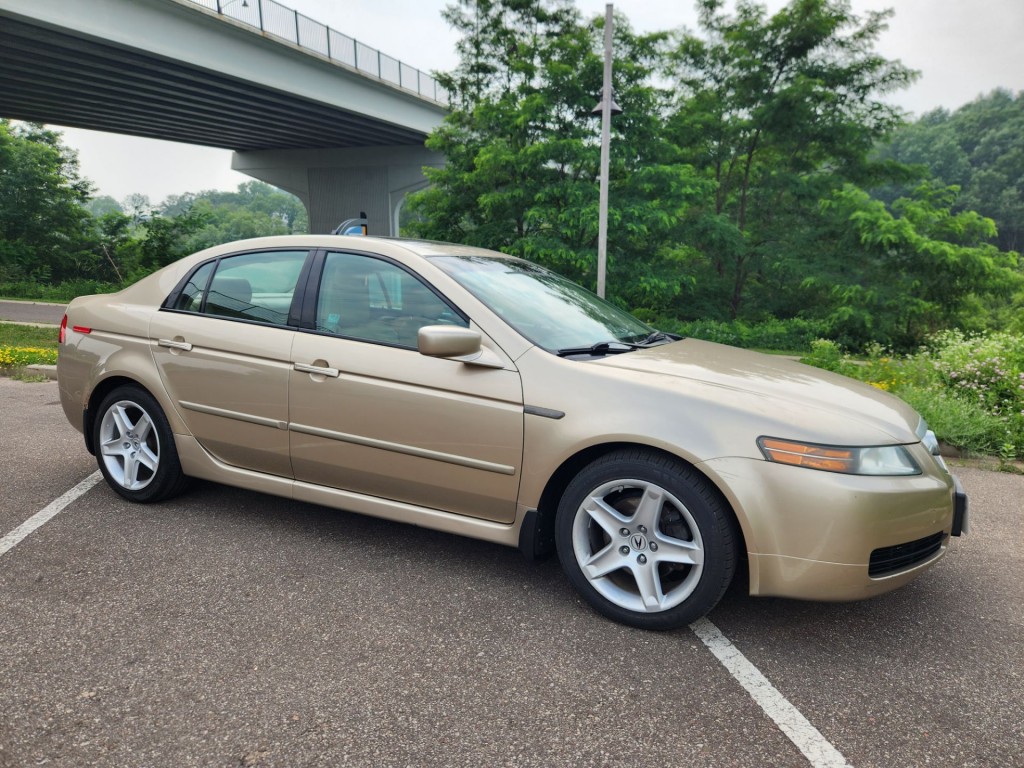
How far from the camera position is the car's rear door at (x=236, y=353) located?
3650 mm

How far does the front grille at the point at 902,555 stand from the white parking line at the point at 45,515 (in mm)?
3903

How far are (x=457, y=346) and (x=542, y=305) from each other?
0.71 metres

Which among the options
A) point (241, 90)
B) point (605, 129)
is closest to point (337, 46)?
point (241, 90)

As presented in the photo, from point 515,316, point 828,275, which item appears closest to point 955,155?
point 828,275

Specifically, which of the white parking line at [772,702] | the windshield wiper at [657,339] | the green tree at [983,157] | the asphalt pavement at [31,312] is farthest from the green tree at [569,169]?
the green tree at [983,157]

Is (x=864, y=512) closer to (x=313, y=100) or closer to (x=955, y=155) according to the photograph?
(x=313, y=100)

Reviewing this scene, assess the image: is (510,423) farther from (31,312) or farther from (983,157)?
(983,157)

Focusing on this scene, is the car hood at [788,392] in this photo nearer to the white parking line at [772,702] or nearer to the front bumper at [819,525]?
the front bumper at [819,525]

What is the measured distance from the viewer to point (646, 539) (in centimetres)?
287

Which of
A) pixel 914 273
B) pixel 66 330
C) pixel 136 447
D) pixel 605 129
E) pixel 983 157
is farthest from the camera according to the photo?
pixel 983 157

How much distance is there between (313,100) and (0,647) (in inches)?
974

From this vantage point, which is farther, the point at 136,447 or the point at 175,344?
the point at 136,447

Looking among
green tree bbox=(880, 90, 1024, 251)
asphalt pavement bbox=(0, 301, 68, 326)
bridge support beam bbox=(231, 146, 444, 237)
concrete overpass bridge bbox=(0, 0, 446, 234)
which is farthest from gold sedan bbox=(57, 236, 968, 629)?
green tree bbox=(880, 90, 1024, 251)

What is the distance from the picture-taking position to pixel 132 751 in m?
2.10
